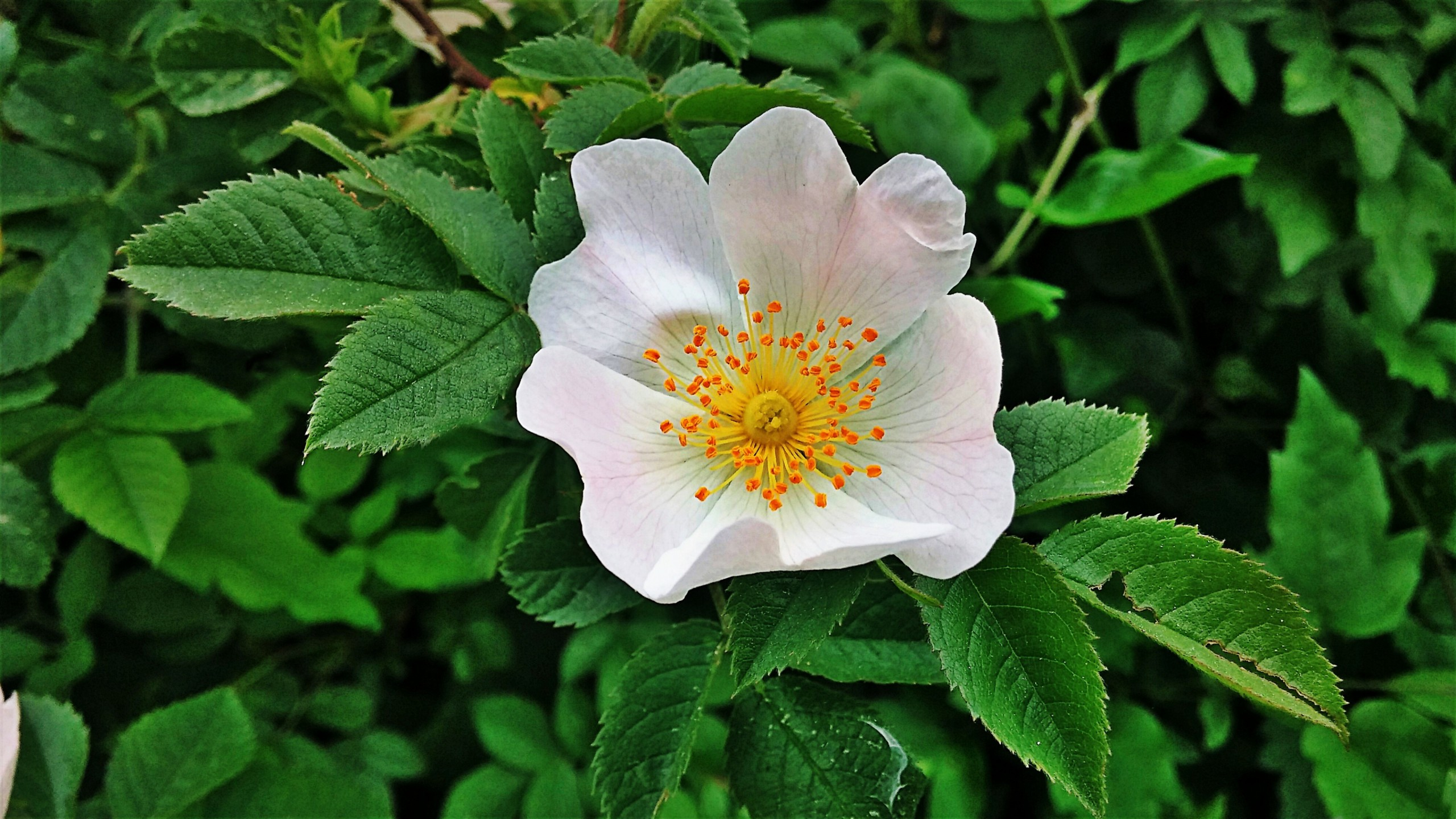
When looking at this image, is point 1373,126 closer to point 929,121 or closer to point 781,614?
point 929,121

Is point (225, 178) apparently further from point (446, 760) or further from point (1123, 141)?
point (1123, 141)

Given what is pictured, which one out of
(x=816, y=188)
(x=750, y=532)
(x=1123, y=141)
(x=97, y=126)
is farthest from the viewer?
(x=1123, y=141)

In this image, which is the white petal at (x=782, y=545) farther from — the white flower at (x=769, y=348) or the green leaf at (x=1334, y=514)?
the green leaf at (x=1334, y=514)

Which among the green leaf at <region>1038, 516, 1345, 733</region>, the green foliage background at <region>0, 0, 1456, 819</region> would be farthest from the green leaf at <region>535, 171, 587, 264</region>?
the green leaf at <region>1038, 516, 1345, 733</region>

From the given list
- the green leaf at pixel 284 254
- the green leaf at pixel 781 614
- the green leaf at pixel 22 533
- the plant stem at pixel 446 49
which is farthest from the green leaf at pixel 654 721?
the green leaf at pixel 22 533

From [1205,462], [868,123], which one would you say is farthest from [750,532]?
[1205,462]
